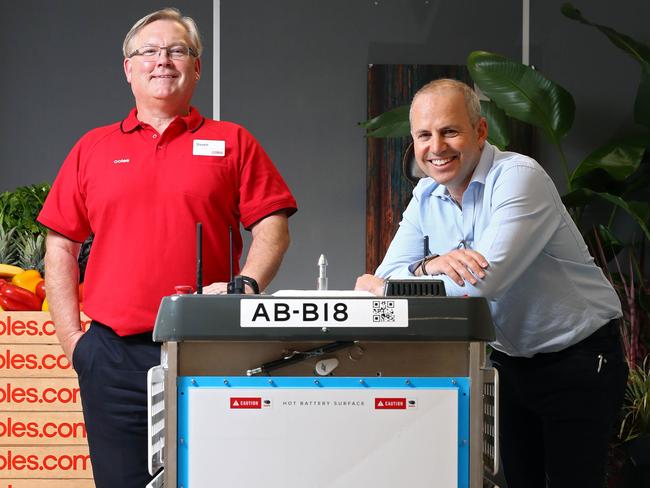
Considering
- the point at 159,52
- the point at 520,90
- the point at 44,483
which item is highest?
the point at 520,90

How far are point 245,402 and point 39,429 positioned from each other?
2.21m

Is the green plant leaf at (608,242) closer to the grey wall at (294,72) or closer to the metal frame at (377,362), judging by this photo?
the grey wall at (294,72)

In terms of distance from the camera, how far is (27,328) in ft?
11.4

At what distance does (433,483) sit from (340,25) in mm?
3697

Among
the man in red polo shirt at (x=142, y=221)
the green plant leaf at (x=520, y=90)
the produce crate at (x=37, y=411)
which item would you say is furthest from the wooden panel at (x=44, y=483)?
the green plant leaf at (x=520, y=90)

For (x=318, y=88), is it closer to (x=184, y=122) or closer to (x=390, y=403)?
(x=184, y=122)

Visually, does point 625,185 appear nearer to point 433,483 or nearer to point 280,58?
point 280,58

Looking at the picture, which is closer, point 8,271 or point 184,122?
point 184,122

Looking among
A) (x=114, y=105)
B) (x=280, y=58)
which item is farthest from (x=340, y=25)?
(x=114, y=105)

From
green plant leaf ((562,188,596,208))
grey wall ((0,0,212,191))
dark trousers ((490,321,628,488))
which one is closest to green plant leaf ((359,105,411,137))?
green plant leaf ((562,188,596,208))

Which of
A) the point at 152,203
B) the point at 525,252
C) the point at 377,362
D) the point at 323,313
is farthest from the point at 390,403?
the point at 152,203

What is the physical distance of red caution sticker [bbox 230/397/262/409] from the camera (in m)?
1.53

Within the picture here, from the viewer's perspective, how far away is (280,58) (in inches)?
192

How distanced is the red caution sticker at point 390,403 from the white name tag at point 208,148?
3.46 feet
